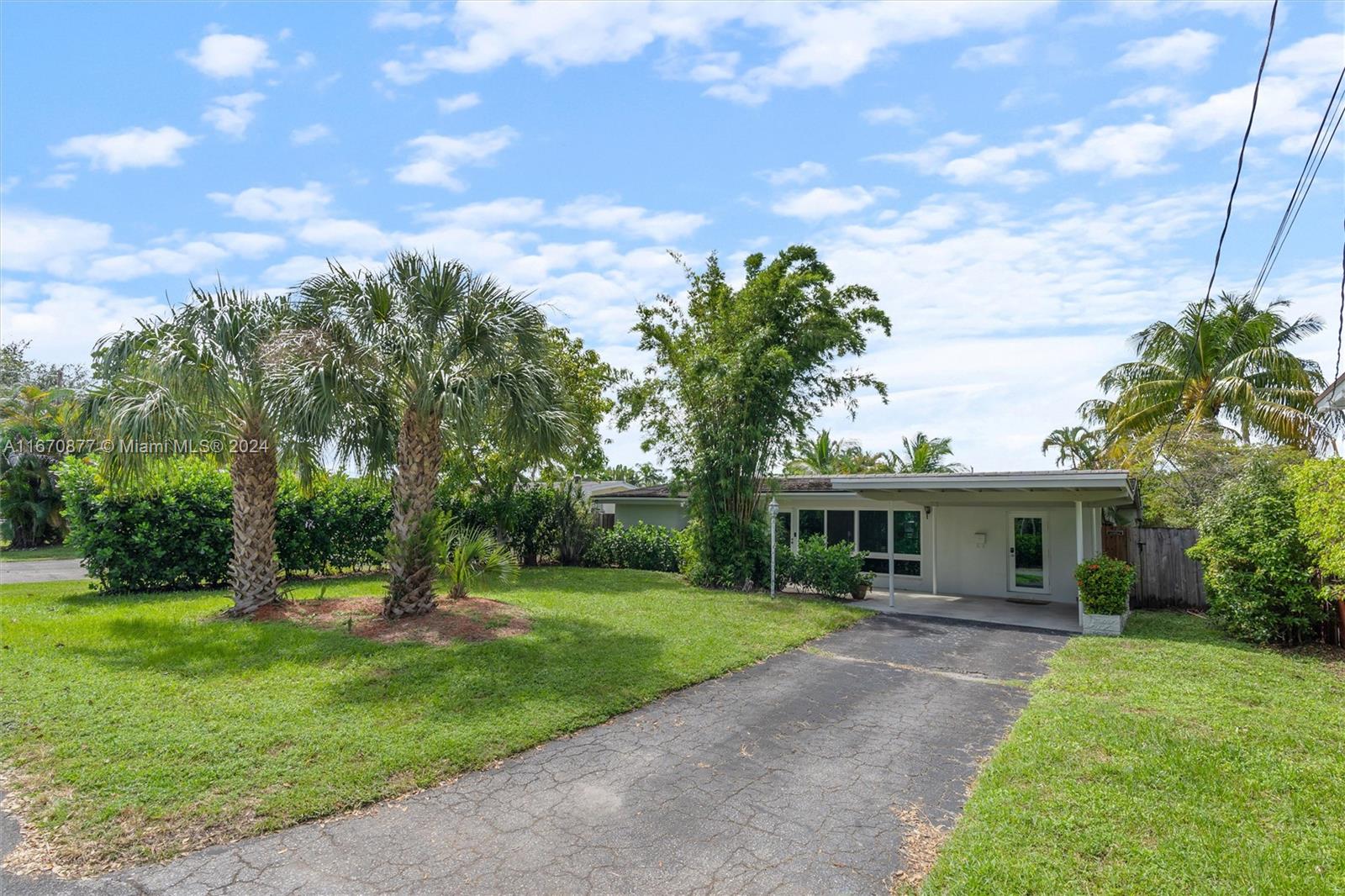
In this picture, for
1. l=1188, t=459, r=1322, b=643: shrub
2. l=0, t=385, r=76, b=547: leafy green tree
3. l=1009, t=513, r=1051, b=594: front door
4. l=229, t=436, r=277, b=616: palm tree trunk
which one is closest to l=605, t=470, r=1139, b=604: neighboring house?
l=1009, t=513, r=1051, b=594: front door

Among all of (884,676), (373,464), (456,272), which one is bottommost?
(884,676)

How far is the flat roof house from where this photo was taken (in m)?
12.6

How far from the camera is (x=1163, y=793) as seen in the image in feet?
14.6

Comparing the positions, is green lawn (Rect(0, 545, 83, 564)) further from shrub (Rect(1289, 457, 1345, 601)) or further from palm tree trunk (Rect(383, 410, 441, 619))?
shrub (Rect(1289, 457, 1345, 601))

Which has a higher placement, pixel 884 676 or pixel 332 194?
pixel 332 194

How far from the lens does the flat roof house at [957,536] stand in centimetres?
1261

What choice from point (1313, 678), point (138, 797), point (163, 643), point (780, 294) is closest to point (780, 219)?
point (780, 294)

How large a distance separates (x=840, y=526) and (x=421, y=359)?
11380mm

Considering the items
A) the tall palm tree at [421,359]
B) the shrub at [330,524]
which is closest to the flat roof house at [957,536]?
the tall palm tree at [421,359]

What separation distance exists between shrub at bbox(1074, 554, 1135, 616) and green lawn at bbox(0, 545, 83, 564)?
79.8 ft

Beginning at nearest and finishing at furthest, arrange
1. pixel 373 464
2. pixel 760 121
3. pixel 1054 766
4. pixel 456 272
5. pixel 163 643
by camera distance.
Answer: pixel 1054 766 < pixel 163 643 < pixel 760 121 < pixel 456 272 < pixel 373 464

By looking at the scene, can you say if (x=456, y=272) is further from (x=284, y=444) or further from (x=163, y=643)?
(x=163, y=643)

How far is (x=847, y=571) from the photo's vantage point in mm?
13758

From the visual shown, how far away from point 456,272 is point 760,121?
446cm
